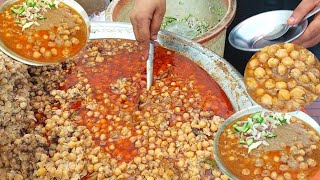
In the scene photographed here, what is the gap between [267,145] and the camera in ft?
6.43

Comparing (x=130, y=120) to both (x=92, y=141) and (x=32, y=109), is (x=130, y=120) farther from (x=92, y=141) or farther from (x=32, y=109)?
(x=32, y=109)

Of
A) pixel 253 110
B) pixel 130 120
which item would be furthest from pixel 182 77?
pixel 253 110

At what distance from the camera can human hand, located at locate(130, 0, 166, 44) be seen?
2180 millimetres

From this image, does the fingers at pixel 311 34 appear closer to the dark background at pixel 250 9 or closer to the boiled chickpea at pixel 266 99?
the dark background at pixel 250 9

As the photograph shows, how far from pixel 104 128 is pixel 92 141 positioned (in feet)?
0.35

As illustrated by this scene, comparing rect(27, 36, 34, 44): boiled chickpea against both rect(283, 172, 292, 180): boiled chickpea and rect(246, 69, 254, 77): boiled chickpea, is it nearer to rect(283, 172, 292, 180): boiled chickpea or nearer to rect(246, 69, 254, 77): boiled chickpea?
rect(246, 69, 254, 77): boiled chickpea

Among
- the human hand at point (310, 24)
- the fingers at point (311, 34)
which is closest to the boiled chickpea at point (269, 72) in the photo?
the human hand at point (310, 24)

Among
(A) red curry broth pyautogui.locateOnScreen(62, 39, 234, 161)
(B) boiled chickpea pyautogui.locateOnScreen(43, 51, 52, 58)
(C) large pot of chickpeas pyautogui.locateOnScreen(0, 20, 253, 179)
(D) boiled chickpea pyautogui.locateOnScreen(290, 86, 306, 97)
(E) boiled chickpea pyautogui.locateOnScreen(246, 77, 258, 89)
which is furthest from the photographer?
(A) red curry broth pyautogui.locateOnScreen(62, 39, 234, 161)

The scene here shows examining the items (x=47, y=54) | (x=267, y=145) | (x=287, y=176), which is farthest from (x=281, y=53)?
(x=47, y=54)

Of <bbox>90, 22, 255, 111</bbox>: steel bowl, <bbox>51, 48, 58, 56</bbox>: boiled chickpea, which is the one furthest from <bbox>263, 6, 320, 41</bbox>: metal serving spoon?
<bbox>51, 48, 58, 56</bbox>: boiled chickpea

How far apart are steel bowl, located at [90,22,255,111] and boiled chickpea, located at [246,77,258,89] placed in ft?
0.70

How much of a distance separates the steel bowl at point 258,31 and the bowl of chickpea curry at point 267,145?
26.7 inches

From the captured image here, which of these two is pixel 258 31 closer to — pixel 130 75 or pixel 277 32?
pixel 277 32

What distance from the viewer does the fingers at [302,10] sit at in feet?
7.95
